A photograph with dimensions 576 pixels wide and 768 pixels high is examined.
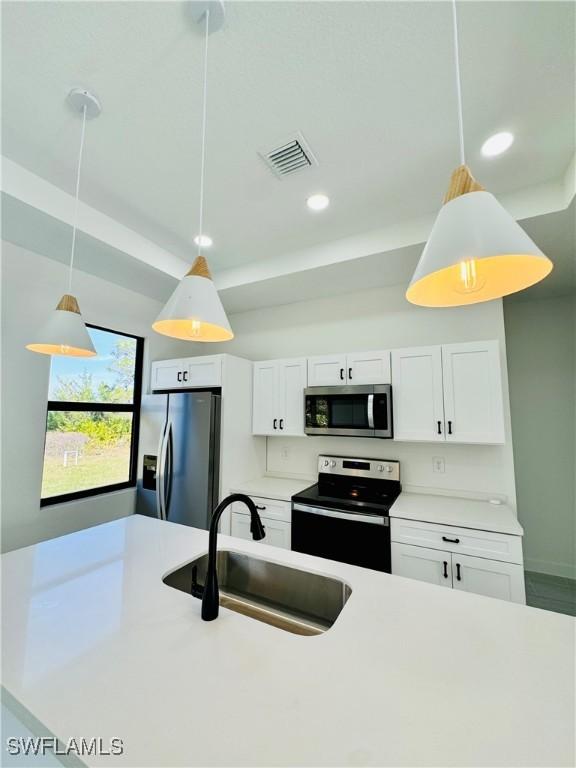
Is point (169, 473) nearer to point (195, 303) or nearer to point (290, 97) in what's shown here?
point (195, 303)

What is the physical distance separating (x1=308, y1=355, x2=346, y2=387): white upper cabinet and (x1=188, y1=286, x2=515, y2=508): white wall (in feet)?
1.28

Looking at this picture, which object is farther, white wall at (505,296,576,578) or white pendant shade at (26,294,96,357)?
white wall at (505,296,576,578)

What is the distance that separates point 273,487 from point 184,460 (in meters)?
0.82

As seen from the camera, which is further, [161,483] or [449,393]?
[161,483]

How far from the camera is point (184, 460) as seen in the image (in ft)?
9.26

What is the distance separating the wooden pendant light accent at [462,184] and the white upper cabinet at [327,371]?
6.53ft

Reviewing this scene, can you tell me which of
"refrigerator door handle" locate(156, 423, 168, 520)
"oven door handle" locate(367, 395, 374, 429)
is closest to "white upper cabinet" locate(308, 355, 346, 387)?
"oven door handle" locate(367, 395, 374, 429)

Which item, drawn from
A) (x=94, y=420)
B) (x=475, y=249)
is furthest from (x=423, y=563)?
(x=94, y=420)

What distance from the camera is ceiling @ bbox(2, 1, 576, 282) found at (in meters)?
1.21

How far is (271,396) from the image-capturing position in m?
3.18

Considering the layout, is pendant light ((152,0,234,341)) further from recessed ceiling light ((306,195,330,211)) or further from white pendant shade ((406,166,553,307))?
recessed ceiling light ((306,195,330,211))

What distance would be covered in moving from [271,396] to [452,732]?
8.64ft

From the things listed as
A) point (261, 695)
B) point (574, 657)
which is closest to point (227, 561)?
point (261, 695)

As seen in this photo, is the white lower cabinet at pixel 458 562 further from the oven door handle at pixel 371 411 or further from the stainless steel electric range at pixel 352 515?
the oven door handle at pixel 371 411
